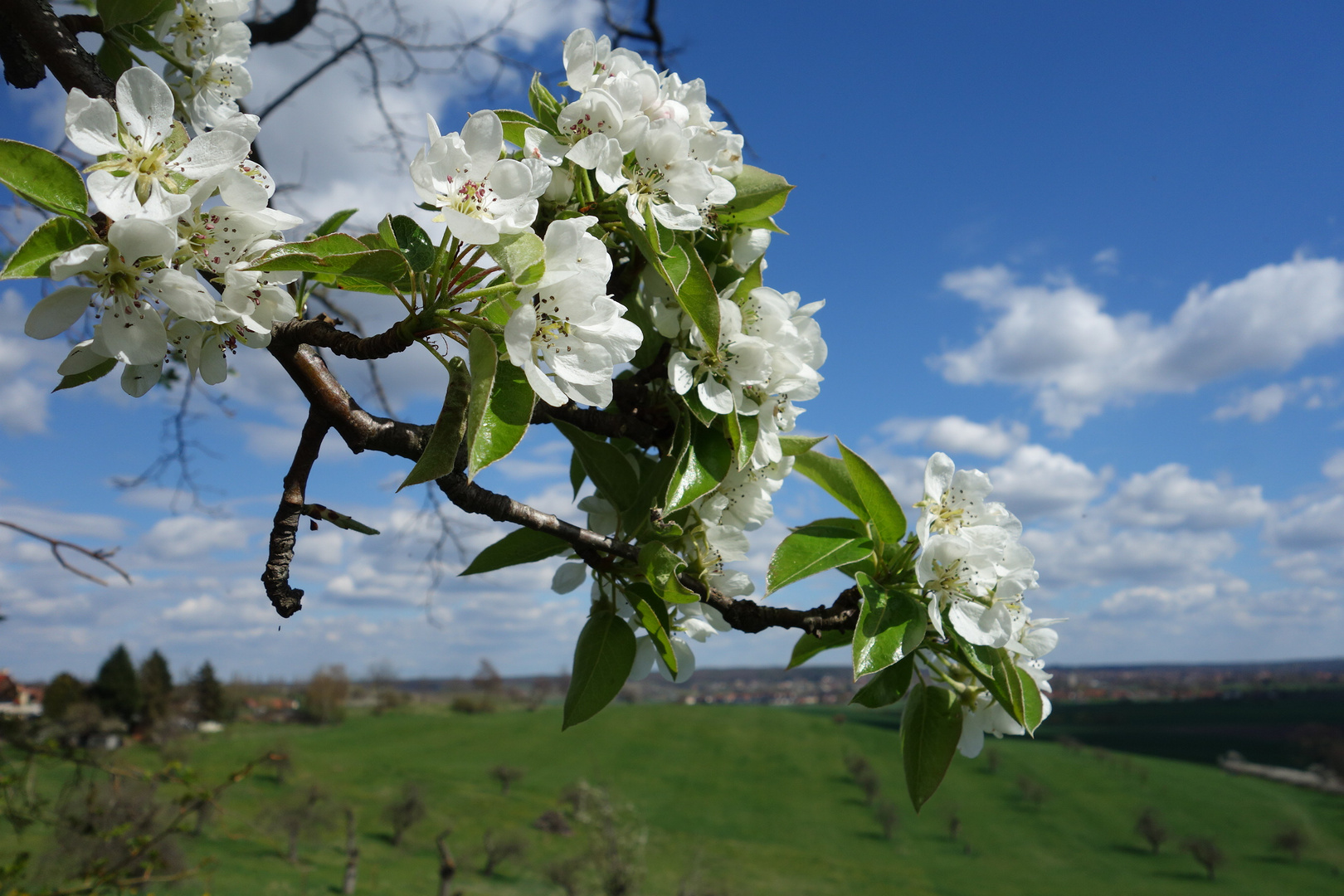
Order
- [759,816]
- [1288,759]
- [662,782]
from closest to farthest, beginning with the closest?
1. [759,816]
2. [662,782]
3. [1288,759]

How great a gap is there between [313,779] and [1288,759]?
75.6 m

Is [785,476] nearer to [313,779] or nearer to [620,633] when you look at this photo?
[620,633]

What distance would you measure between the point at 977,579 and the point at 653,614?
17.7 inches

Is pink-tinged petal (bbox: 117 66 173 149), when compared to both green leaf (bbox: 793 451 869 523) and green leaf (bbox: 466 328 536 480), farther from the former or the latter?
green leaf (bbox: 793 451 869 523)

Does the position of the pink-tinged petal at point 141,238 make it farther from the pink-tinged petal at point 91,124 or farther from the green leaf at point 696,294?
the green leaf at point 696,294

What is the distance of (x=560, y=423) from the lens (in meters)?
1.10

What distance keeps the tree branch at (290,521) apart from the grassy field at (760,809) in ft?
115

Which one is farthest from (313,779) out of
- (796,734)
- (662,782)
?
(796,734)

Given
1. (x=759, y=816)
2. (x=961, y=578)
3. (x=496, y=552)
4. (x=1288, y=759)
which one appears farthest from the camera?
(x=1288, y=759)

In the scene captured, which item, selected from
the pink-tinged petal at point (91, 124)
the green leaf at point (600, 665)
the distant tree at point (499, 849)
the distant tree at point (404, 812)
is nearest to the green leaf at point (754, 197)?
the green leaf at point (600, 665)

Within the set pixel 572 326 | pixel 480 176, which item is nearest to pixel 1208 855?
pixel 572 326

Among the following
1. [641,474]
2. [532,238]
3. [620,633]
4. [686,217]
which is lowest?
[620,633]

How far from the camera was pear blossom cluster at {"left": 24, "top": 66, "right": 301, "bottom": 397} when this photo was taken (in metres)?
0.65

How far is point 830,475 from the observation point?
1289 millimetres
